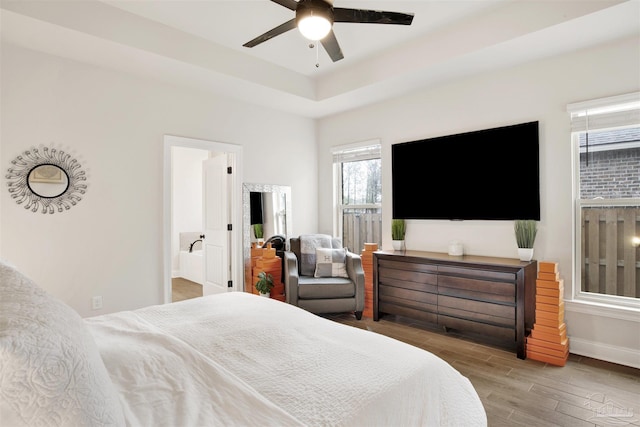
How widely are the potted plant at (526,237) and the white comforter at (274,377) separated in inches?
87.5

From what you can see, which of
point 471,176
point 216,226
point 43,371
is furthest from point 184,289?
point 43,371

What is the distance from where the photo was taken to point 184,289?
557 centimetres

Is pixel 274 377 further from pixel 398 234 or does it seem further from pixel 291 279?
pixel 398 234

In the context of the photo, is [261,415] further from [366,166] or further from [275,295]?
[366,166]

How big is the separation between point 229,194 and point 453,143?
283 cm

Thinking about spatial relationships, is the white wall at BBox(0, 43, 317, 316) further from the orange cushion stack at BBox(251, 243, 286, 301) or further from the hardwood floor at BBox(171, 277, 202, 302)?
the hardwood floor at BBox(171, 277, 202, 302)

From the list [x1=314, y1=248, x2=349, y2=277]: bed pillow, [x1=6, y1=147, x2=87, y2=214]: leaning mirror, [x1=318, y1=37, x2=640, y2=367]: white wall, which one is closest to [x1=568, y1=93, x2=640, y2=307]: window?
[x1=318, y1=37, x2=640, y2=367]: white wall

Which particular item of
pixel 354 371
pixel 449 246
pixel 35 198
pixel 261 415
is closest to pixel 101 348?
pixel 261 415

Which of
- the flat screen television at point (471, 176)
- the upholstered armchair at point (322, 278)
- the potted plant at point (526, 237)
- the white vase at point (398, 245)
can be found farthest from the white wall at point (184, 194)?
the potted plant at point (526, 237)

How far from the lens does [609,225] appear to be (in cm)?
304

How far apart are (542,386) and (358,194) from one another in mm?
3086

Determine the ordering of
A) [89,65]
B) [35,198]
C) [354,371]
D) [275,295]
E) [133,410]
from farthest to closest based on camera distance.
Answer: [275,295], [89,65], [35,198], [354,371], [133,410]

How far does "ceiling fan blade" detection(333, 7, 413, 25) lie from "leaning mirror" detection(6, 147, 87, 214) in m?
2.74

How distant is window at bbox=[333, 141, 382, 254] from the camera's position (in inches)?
185
